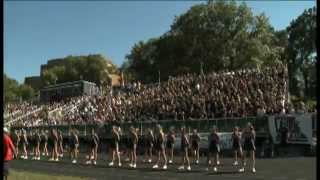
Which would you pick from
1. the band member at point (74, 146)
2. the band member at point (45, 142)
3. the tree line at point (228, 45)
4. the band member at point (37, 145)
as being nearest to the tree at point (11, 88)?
the tree line at point (228, 45)

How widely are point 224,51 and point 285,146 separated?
48.6 meters

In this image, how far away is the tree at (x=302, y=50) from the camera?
98000 mm

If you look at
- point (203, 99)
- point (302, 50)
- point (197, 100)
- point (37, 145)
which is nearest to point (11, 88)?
point (302, 50)

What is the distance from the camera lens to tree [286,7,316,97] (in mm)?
98000

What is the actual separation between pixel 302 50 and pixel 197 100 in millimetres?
59228

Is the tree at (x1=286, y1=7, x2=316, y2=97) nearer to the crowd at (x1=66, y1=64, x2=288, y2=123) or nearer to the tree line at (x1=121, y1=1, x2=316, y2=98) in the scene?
the tree line at (x1=121, y1=1, x2=316, y2=98)

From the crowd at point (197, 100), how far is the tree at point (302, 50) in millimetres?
47023

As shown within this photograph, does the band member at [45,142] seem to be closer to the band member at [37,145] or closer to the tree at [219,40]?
the band member at [37,145]

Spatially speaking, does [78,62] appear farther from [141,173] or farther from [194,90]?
[141,173]

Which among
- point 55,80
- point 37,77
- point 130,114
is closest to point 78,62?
point 55,80

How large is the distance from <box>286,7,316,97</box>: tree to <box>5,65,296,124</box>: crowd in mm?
47023

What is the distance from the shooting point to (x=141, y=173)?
28312 mm

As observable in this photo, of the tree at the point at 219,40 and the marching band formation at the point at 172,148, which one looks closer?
the marching band formation at the point at 172,148

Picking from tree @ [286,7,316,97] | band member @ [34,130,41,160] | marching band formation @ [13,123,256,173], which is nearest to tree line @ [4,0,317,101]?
tree @ [286,7,316,97]
